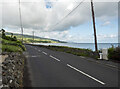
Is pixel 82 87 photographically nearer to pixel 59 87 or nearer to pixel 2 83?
pixel 59 87

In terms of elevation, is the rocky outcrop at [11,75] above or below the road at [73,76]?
above

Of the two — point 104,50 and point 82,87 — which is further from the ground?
point 104,50

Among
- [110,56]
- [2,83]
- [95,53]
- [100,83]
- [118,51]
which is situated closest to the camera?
[2,83]

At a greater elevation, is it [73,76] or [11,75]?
[11,75]

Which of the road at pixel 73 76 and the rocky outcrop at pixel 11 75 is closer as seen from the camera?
the rocky outcrop at pixel 11 75

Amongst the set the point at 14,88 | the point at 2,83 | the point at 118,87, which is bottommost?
the point at 118,87

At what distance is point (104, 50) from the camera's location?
44.4ft

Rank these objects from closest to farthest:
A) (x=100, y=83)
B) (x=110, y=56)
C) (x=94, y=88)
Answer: (x=94, y=88) < (x=100, y=83) < (x=110, y=56)

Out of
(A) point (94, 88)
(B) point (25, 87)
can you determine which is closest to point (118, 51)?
(A) point (94, 88)

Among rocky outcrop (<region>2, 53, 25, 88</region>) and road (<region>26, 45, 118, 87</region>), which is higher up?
rocky outcrop (<region>2, 53, 25, 88</region>)

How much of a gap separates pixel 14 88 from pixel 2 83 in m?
0.48

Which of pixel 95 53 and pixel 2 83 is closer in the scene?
pixel 2 83

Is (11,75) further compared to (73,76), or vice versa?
(73,76)

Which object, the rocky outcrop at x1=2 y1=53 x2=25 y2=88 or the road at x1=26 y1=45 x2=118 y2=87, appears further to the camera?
the road at x1=26 y1=45 x2=118 y2=87
